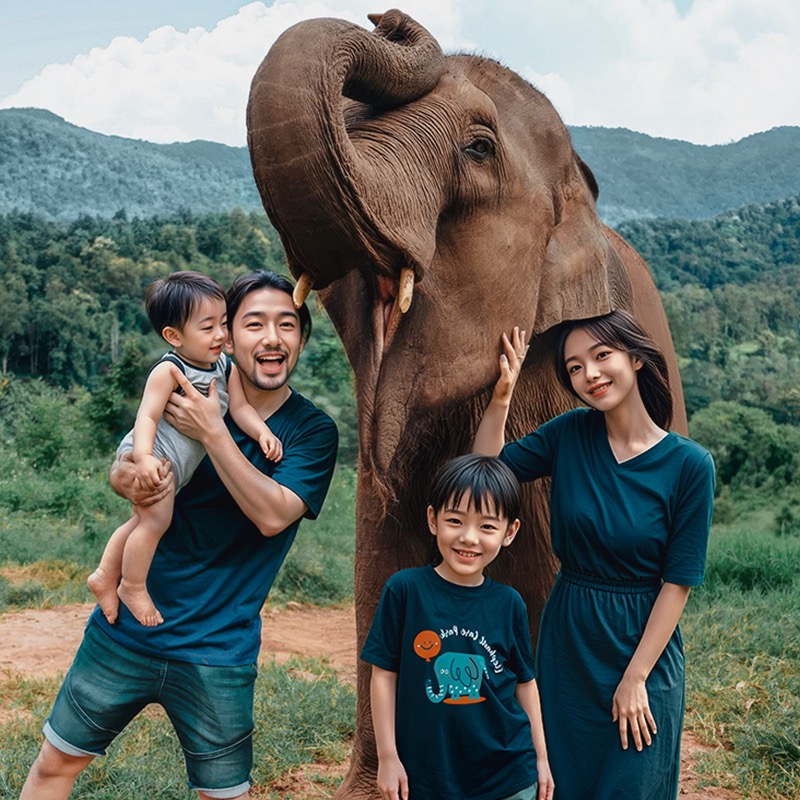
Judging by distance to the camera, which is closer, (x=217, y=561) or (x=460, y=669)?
(x=460, y=669)

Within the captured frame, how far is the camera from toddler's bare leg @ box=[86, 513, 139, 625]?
2.25 meters

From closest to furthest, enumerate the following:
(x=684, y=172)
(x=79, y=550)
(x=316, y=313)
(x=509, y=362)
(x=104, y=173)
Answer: (x=509, y=362) < (x=79, y=550) < (x=316, y=313) < (x=104, y=173) < (x=684, y=172)

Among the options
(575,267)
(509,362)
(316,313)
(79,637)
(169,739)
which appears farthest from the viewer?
(316,313)

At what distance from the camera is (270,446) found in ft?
7.28

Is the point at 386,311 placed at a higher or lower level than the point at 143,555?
higher

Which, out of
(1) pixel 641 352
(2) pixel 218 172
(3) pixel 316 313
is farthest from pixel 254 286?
(2) pixel 218 172

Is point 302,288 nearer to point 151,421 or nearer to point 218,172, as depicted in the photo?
point 151,421

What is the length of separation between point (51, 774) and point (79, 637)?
4283 mm

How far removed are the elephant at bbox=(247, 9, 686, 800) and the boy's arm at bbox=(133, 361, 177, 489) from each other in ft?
1.19

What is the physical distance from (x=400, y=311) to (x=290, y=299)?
250mm

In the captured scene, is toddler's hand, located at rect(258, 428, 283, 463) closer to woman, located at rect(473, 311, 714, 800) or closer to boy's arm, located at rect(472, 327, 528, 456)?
boy's arm, located at rect(472, 327, 528, 456)

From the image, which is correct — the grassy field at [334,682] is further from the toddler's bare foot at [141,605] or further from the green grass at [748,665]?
the toddler's bare foot at [141,605]

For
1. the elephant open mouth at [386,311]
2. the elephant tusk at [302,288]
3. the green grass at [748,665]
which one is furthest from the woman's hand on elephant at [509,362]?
the green grass at [748,665]

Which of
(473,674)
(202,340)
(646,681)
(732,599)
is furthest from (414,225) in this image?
(732,599)
